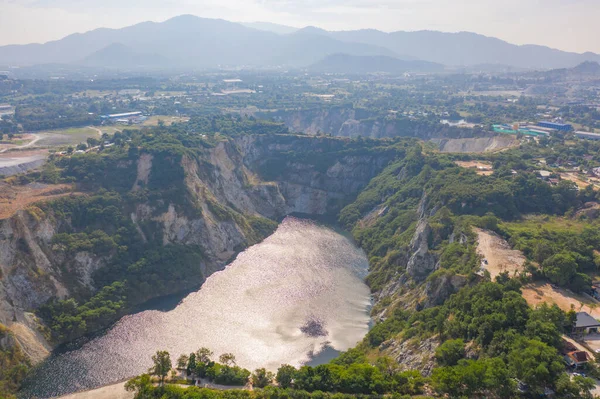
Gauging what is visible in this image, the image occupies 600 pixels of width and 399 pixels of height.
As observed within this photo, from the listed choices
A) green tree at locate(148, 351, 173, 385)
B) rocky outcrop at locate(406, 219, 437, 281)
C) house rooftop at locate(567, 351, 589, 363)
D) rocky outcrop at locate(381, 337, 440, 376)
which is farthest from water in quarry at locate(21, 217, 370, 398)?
house rooftop at locate(567, 351, 589, 363)

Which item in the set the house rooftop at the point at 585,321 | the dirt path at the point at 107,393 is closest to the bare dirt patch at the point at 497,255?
the house rooftop at the point at 585,321

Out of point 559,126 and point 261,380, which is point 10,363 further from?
point 559,126

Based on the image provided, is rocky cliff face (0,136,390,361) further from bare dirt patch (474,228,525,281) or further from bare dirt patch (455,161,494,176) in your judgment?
bare dirt patch (474,228,525,281)

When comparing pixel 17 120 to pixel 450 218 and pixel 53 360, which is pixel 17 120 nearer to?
pixel 53 360

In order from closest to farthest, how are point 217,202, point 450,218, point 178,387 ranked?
point 178,387 < point 450,218 < point 217,202

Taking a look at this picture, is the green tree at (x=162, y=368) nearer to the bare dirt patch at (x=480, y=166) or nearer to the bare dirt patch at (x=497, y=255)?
the bare dirt patch at (x=497, y=255)

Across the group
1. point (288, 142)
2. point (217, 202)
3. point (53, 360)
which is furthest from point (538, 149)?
point (53, 360)
